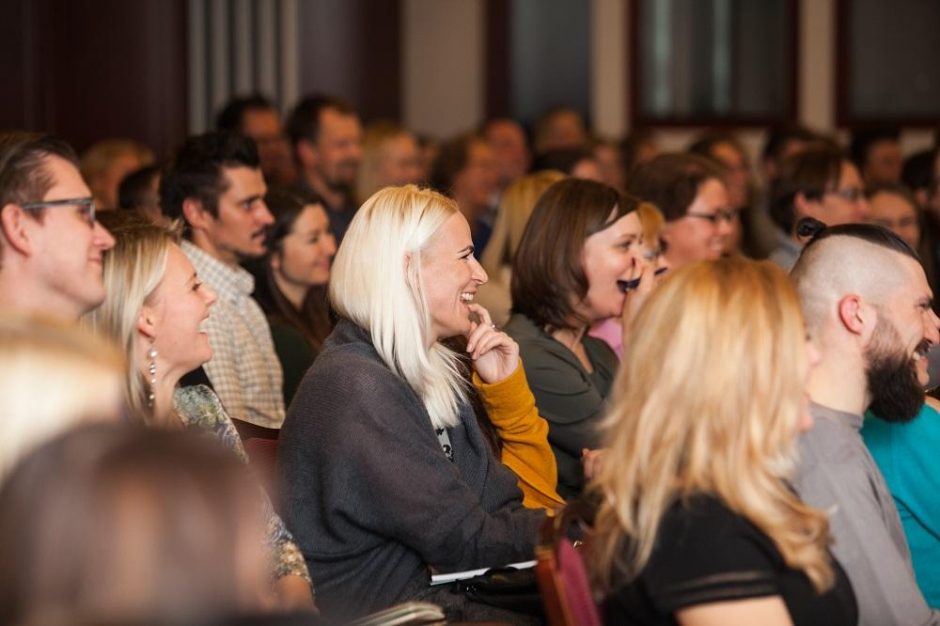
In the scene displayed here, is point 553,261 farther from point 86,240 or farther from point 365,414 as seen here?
point 86,240

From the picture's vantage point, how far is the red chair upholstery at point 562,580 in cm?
202

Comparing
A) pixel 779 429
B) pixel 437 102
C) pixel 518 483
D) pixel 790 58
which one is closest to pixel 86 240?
pixel 518 483

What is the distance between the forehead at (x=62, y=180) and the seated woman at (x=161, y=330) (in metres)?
0.12

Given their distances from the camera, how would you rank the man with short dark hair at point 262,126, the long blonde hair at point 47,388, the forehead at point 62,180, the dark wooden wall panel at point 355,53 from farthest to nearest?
1. the dark wooden wall panel at point 355,53
2. the man with short dark hair at point 262,126
3. the forehead at point 62,180
4. the long blonde hair at point 47,388

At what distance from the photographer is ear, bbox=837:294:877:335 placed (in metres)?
2.55

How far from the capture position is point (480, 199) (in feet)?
22.1

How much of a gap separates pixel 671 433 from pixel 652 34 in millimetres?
7665

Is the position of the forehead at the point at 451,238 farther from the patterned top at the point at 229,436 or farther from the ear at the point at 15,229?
the ear at the point at 15,229

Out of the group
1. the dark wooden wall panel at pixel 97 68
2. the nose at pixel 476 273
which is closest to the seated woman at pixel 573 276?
the nose at pixel 476 273

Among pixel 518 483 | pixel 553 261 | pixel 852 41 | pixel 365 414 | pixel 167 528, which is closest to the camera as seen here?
pixel 167 528

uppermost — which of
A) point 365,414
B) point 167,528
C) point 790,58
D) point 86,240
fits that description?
point 790,58

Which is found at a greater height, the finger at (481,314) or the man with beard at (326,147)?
the man with beard at (326,147)

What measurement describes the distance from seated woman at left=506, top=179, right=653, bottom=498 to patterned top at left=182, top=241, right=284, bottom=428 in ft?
2.58

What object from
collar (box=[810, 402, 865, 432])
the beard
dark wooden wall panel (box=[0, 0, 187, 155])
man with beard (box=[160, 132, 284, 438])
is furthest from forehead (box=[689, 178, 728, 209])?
dark wooden wall panel (box=[0, 0, 187, 155])
